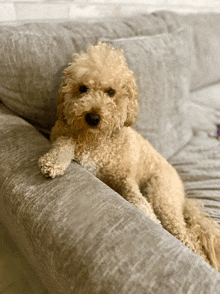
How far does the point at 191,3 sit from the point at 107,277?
231cm

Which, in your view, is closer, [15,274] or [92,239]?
[92,239]

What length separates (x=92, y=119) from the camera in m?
0.73

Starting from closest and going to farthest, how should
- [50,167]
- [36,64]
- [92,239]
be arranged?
[92,239], [50,167], [36,64]

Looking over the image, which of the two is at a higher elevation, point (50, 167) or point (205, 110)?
point (50, 167)

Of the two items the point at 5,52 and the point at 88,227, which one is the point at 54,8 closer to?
the point at 5,52

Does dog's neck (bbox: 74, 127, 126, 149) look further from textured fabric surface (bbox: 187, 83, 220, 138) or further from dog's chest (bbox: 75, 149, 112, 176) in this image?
textured fabric surface (bbox: 187, 83, 220, 138)

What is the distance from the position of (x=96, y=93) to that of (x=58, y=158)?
27cm

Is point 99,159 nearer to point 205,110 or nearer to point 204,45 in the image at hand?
point 205,110

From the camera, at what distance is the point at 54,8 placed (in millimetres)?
1247

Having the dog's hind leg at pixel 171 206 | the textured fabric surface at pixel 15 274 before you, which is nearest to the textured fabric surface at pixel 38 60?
the dog's hind leg at pixel 171 206

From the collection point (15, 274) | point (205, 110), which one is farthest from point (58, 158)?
point (205, 110)

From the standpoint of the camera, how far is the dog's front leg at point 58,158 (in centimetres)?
62

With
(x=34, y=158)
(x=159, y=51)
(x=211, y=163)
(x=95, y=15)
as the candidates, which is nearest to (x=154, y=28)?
(x=159, y=51)

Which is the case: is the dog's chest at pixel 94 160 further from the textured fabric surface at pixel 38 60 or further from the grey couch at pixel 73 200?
the textured fabric surface at pixel 38 60
